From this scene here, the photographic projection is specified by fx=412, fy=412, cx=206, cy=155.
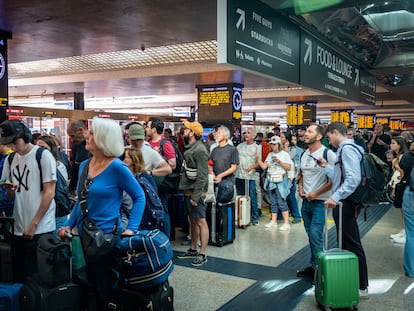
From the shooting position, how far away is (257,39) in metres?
2.79

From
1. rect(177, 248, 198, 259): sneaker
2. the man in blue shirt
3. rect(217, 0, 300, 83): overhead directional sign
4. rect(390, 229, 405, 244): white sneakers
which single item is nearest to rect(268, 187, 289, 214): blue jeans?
rect(390, 229, 405, 244): white sneakers

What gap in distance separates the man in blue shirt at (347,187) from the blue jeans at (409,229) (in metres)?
0.98

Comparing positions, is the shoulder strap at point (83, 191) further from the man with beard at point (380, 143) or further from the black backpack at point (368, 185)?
the man with beard at point (380, 143)

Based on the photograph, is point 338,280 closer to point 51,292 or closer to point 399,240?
point 51,292

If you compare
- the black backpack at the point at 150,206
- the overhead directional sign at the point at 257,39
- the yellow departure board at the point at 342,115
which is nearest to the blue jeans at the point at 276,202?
the overhead directional sign at the point at 257,39

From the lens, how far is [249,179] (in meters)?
7.49

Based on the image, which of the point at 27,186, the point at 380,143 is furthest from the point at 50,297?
the point at 380,143

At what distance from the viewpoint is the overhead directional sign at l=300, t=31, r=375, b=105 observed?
361 cm

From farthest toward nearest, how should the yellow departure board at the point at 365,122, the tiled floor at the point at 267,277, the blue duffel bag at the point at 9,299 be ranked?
the yellow departure board at the point at 365,122 < the tiled floor at the point at 267,277 < the blue duffel bag at the point at 9,299

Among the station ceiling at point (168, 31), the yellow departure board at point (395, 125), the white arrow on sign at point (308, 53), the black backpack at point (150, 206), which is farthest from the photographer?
the yellow departure board at point (395, 125)

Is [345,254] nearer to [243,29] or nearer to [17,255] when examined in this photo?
[243,29]

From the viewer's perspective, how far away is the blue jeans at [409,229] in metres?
4.63

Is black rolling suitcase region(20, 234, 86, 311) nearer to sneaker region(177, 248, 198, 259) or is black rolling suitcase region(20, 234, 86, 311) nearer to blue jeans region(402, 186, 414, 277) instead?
sneaker region(177, 248, 198, 259)

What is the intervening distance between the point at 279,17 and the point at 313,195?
77.7 inches
